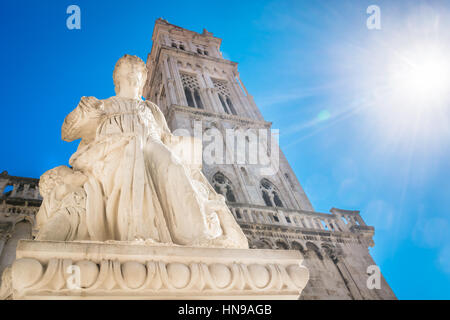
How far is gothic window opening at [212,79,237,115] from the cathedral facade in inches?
2.9

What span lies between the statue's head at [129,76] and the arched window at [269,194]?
51.8ft

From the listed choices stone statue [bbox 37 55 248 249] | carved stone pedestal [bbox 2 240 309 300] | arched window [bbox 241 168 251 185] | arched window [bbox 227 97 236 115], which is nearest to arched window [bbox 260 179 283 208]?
arched window [bbox 241 168 251 185]

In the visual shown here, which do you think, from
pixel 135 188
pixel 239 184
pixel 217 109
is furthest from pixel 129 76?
pixel 217 109

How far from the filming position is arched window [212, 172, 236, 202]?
1850 centimetres

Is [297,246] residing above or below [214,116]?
below

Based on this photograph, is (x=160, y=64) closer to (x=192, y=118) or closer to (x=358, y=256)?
(x=192, y=118)

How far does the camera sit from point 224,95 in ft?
87.1

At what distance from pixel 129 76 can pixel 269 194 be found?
1660 centimetres

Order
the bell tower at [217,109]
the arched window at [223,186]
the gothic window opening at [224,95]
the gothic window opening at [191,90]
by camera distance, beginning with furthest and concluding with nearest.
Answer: the gothic window opening at [224,95], the gothic window opening at [191,90], the bell tower at [217,109], the arched window at [223,186]

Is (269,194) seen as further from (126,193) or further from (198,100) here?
(126,193)

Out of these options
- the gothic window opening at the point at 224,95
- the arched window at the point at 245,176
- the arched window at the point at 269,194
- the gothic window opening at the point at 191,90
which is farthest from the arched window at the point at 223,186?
the gothic window opening at the point at 224,95

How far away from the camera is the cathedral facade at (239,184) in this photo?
506 inches

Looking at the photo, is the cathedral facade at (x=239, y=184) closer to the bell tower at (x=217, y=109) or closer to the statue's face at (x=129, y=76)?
the bell tower at (x=217, y=109)
